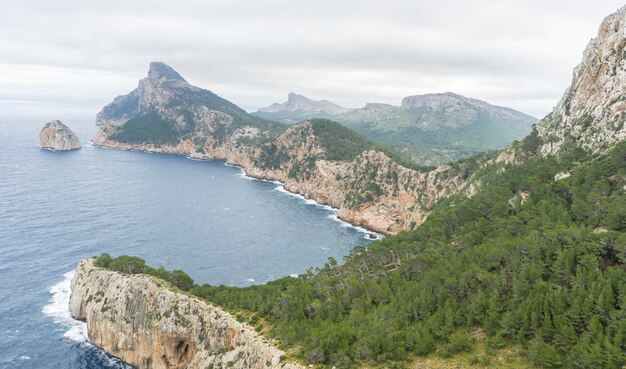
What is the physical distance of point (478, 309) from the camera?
53.6m

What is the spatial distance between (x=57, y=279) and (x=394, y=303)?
85883mm

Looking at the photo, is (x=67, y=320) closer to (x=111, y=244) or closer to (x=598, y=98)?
(x=111, y=244)

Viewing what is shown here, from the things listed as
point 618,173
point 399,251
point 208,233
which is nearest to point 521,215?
point 618,173

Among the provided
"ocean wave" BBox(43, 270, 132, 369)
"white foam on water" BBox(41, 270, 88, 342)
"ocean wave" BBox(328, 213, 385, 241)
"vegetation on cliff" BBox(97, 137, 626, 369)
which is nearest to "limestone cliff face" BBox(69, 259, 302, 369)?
"ocean wave" BBox(43, 270, 132, 369)

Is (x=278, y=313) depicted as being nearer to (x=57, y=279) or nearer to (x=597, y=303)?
(x=597, y=303)

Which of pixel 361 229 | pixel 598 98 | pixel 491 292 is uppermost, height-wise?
pixel 598 98

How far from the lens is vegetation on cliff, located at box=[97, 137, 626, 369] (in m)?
45.3

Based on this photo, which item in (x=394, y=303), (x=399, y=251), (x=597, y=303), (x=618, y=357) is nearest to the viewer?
(x=618, y=357)

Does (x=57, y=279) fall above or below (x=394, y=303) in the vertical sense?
below

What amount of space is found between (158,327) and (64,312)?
31.7m

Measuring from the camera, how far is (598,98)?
102188 millimetres

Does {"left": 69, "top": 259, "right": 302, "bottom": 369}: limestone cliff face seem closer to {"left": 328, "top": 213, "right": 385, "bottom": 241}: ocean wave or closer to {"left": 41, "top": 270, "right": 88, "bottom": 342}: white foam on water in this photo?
{"left": 41, "top": 270, "right": 88, "bottom": 342}: white foam on water

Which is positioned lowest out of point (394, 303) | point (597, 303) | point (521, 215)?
point (394, 303)

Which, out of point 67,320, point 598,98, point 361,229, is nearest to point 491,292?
point 598,98
